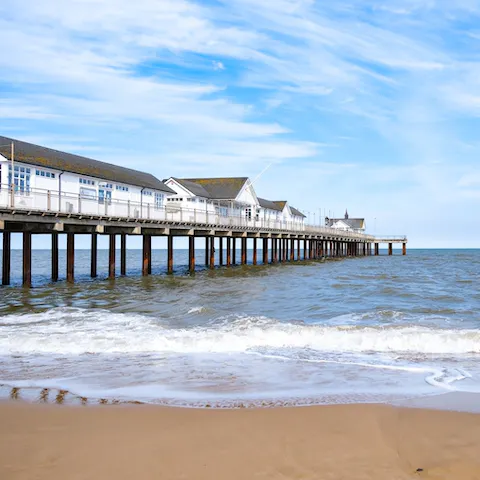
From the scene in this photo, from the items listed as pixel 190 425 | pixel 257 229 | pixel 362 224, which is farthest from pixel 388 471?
pixel 362 224

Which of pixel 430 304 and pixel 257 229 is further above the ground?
pixel 257 229

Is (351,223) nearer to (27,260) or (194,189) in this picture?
(194,189)

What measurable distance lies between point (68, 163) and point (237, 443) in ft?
78.0

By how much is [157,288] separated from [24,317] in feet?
30.7

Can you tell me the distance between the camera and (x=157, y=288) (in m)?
23.0

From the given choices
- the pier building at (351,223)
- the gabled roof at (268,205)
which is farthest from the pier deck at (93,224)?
the pier building at (351,223)

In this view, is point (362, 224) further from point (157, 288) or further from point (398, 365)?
point (398, 365)

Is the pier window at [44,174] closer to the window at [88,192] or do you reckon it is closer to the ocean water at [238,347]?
the window at [88,192]

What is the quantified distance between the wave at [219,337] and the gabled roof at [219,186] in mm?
32811

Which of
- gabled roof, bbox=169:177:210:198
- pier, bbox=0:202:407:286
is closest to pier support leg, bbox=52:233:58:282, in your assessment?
pier, bbox=0:202:407:286

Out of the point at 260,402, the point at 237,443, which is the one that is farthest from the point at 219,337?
the point at 237,443

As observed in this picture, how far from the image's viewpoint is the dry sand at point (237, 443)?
4281 mm

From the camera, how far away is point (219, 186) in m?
49.0

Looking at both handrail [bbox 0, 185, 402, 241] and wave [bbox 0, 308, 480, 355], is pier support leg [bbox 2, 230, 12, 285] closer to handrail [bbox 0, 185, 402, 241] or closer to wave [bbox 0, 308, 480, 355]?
handrail [bbox 0, 185, 402, 241]
